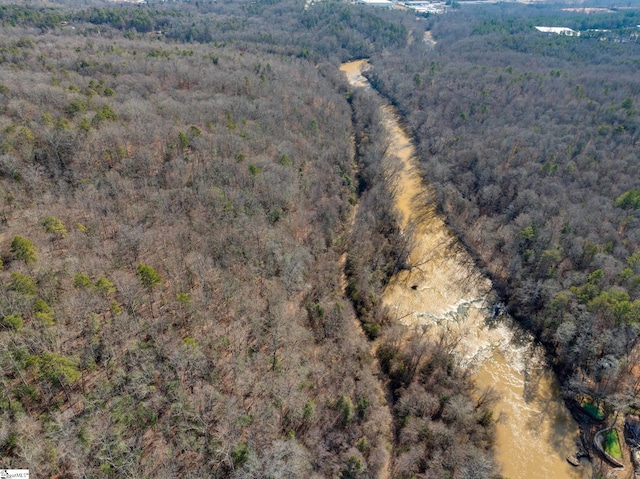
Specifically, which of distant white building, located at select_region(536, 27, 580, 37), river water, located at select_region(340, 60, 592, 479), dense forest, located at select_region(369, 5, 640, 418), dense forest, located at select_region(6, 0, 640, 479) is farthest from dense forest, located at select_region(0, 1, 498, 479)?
distant white building, located at select_region(536, 27, 580, 37)

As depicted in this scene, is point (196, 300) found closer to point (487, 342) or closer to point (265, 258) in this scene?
point (265, 258)

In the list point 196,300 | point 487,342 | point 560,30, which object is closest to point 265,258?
point 196,300

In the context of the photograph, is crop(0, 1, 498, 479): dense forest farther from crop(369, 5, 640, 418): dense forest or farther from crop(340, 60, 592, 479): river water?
crop(369, 5, 640, 418): dense forest

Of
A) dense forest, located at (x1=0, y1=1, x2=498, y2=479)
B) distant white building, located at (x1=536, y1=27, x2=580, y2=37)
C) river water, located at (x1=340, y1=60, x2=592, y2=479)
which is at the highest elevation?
distant white building, located at (x1=536, y1=27, x2=580, y2=37)

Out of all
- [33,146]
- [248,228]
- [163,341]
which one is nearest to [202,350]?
[163,341]

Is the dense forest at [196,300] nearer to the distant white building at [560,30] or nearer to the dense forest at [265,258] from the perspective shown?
the dense forest at [265,258]

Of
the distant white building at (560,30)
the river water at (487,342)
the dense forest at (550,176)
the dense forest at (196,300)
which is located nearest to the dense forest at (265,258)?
the dense forest at (196,300)
